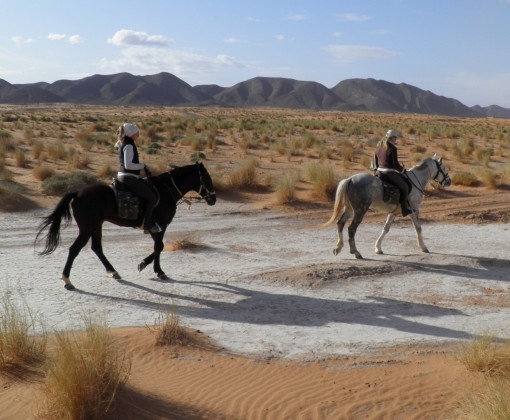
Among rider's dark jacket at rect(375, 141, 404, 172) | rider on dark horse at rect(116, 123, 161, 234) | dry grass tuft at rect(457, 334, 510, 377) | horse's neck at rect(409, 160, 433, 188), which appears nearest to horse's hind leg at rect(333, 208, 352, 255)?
rider's dark jacket at rect(375, 141, 404, 172)

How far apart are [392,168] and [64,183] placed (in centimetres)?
1067

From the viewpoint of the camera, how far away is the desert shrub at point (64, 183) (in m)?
17.8

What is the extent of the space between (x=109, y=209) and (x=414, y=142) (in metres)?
33.1

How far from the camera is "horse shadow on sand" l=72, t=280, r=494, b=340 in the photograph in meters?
8.45

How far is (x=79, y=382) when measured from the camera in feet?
17.5

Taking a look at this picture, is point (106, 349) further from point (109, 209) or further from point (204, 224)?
point (204, 224)

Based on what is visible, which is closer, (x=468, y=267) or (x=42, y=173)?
(x=468, y=267)

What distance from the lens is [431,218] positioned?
16078mm

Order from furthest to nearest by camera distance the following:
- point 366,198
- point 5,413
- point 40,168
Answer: point 40,168
point 366,198
point 5,413

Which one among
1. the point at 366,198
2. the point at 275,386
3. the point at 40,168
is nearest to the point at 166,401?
the point at 275,386

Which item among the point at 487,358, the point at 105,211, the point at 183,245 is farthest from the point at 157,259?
the point at 487,358

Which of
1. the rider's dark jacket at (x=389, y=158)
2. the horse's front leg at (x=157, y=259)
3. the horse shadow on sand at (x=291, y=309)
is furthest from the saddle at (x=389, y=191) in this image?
the horse's front leg at (x=157, y=259)

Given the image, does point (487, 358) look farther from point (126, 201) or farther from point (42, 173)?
point (42, 173)

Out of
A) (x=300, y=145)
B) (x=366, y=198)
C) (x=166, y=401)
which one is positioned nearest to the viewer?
(x=166, y=401)
